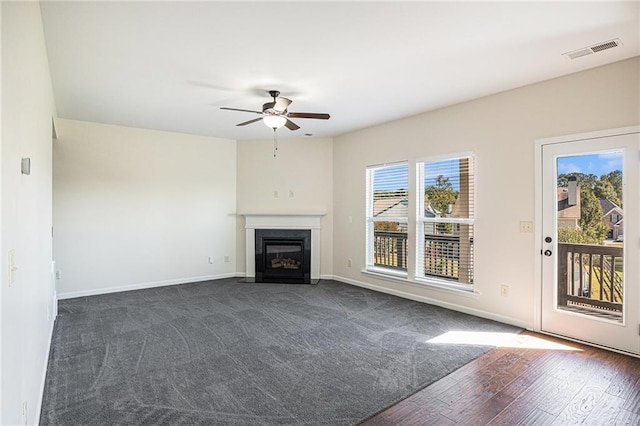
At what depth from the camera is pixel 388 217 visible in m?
5.48

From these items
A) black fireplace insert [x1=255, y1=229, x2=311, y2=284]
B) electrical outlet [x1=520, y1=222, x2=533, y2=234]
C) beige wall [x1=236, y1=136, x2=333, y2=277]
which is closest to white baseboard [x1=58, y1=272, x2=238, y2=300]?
beige wall [x1=236, y1=136, x2=333, y2=277]

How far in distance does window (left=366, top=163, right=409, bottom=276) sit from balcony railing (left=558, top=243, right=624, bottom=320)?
82.7 inches

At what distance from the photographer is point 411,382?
2631mm

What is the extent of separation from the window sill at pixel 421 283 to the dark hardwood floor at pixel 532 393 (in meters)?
1.18

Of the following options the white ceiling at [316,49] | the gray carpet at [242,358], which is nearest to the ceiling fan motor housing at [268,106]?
the white ceiling at [316,49]

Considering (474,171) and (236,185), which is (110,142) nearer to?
(236,185)

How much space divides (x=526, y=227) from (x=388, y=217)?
2.08 meters

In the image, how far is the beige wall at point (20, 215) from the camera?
141 centimetres

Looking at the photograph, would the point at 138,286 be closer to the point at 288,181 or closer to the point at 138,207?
the point at 138,207

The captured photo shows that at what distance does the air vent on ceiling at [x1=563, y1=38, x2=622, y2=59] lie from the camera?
279cm

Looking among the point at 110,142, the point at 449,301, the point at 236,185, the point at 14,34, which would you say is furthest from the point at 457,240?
the point at 110,142

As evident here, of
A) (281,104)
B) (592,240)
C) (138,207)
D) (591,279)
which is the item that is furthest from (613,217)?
(138,207)

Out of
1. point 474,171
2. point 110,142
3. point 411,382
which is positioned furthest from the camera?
point 110,142

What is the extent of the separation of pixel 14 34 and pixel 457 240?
15.0 feet
